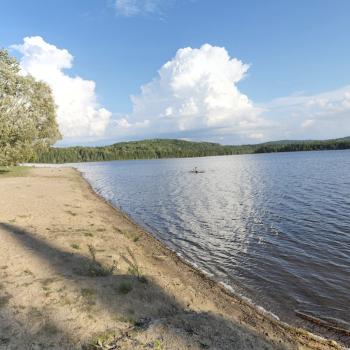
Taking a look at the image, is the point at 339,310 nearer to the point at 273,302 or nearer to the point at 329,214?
the point at 273,302

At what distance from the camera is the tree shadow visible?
324 inches

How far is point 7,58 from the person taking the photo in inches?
1715

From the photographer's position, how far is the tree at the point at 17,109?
43562 millimetres

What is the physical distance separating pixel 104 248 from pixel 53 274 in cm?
436

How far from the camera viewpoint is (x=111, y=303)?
10.4 m

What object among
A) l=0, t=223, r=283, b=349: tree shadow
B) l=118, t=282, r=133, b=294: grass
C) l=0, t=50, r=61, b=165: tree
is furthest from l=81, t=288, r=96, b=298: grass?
l=0, t=50, r=61, b=165: tree

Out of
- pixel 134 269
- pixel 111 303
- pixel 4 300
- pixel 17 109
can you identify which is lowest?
pixel 134 269

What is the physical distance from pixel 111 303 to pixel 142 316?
120 centimetres

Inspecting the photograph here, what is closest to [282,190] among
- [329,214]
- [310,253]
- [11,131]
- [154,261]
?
[329,214]

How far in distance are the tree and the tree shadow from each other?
3561cm

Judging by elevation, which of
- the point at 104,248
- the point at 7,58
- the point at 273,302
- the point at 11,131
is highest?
the point at 7,58

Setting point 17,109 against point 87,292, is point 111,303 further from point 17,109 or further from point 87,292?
point 17,109

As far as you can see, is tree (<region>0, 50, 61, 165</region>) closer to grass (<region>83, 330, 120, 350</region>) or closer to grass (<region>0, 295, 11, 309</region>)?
grass (<region>0, 295, 11, 309</region>)

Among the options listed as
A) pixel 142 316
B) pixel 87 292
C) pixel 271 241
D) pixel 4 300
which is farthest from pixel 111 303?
pixel 271 241
